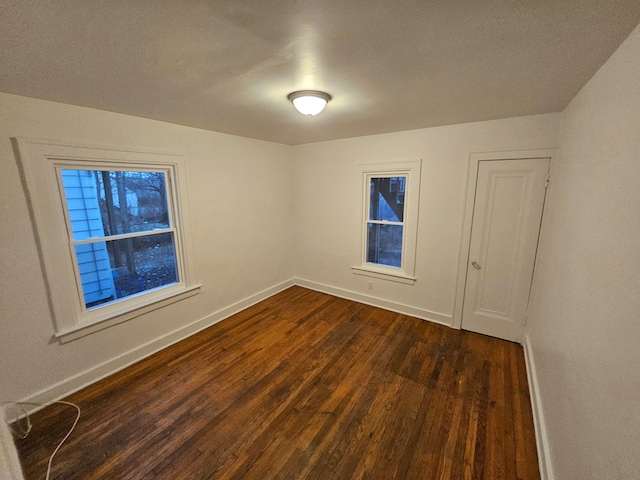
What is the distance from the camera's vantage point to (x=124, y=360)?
247 centimetres

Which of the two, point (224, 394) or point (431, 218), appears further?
point (431, 218)

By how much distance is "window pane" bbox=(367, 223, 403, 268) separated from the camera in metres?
3.53

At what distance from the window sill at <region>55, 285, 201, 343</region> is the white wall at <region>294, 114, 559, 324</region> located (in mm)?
1971

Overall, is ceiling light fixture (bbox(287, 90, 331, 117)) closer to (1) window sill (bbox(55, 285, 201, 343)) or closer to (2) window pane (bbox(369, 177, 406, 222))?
(2) window pane (bbox(369, 177, 406, 222))

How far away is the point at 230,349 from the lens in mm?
2762

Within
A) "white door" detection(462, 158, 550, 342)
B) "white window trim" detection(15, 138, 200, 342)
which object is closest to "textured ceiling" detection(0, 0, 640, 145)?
"white window trim" detection(15, 138, 200, 342)

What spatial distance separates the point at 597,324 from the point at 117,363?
351 centimetres

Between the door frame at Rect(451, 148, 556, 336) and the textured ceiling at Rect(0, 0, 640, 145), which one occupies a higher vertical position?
the textured ceiling at Rect(0, 0, 640, 145)

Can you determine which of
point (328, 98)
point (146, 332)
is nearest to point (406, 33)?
point (328, 98)

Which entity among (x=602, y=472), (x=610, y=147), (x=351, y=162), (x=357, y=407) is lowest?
(x=357, y=407)

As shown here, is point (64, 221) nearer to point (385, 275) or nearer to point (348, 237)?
point (348, 237)

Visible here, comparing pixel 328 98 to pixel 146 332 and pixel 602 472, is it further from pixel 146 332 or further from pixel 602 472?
pixel 146 332

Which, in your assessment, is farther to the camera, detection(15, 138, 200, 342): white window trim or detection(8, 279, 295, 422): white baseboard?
detection(8, 279, 295, 422): white baseboard

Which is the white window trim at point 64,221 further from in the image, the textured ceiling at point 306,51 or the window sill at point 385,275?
the window sill at point 385,275
